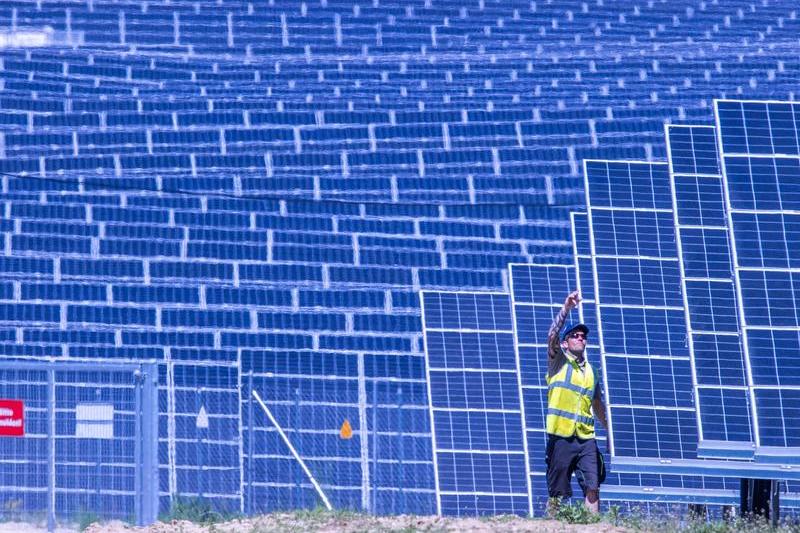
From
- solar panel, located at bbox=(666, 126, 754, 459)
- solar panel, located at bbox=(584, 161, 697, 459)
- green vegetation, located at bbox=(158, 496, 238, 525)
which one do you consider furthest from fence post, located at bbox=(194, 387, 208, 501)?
solar panel, located at bbox=(666, 126, 754, 459)

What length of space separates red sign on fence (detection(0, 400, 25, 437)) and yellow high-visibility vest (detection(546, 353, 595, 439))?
4.16m

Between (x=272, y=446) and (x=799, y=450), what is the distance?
817cm

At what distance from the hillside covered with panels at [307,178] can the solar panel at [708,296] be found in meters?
5.25

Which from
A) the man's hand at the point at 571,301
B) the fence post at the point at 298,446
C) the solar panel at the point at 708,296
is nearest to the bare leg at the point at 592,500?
the solar panel at the point at 708,296

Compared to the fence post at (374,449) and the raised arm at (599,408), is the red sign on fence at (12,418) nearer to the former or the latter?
the raised arm at (599,408)

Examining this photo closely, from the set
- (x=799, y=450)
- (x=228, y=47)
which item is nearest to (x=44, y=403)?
(x=799, y=450)

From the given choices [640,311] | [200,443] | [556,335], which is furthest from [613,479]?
[200,443]

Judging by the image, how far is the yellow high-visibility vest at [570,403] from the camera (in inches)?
475

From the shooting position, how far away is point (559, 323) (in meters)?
11.8

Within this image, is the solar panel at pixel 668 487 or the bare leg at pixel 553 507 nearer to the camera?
the bare leg at pixel 553 507

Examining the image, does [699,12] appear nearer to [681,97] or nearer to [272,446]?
[681,97]

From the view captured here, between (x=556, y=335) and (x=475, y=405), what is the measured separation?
A: 568cm

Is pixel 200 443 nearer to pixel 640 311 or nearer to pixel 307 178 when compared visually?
pixel 640 311

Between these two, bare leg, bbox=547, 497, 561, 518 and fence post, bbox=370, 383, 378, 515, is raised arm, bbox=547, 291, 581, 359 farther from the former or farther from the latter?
fence post, bbox=370, 383, 378, 515
